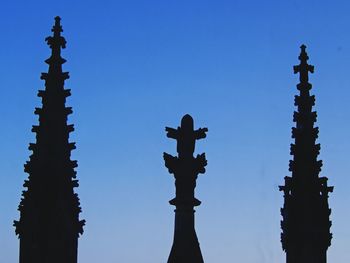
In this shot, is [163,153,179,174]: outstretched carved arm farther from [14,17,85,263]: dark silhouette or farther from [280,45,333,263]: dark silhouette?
[280,45,333,263]: dark silhouette

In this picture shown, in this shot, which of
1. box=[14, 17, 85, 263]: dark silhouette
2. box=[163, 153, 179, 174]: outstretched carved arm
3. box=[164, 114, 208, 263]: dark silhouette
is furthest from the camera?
box=[14, 17, 85, 263]: dark silhouette

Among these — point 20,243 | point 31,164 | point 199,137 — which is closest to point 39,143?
point 31,164

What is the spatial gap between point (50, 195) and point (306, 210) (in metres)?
8.63

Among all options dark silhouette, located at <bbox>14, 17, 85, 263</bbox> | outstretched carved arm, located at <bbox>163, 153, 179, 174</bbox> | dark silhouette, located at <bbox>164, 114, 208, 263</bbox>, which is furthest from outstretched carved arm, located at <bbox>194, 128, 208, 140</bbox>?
dark silhouette, located at <bbox>14, 17, 85, 263</bbox>

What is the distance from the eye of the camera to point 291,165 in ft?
111

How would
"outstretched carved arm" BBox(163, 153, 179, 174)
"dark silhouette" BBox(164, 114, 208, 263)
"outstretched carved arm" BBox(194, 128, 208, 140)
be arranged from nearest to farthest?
"dark silhouette" BBox(164, 114, 208, 263) < "outstretched carved arm" BBox(163, 153, 179, 174) < "outstretched carved arm" BBox(194, 128, 208, 140)

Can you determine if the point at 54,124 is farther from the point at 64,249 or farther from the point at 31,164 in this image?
the point at 64,249

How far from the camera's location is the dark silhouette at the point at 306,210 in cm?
3303

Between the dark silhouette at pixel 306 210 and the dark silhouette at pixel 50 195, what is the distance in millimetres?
7163

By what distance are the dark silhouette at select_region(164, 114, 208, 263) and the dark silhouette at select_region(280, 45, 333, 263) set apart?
10.8m

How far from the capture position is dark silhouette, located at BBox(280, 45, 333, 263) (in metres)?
33.0

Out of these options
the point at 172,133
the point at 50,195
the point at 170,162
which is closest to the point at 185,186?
the point at 170,162

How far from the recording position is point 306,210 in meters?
33.1

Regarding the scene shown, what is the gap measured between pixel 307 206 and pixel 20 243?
9.54 meters
